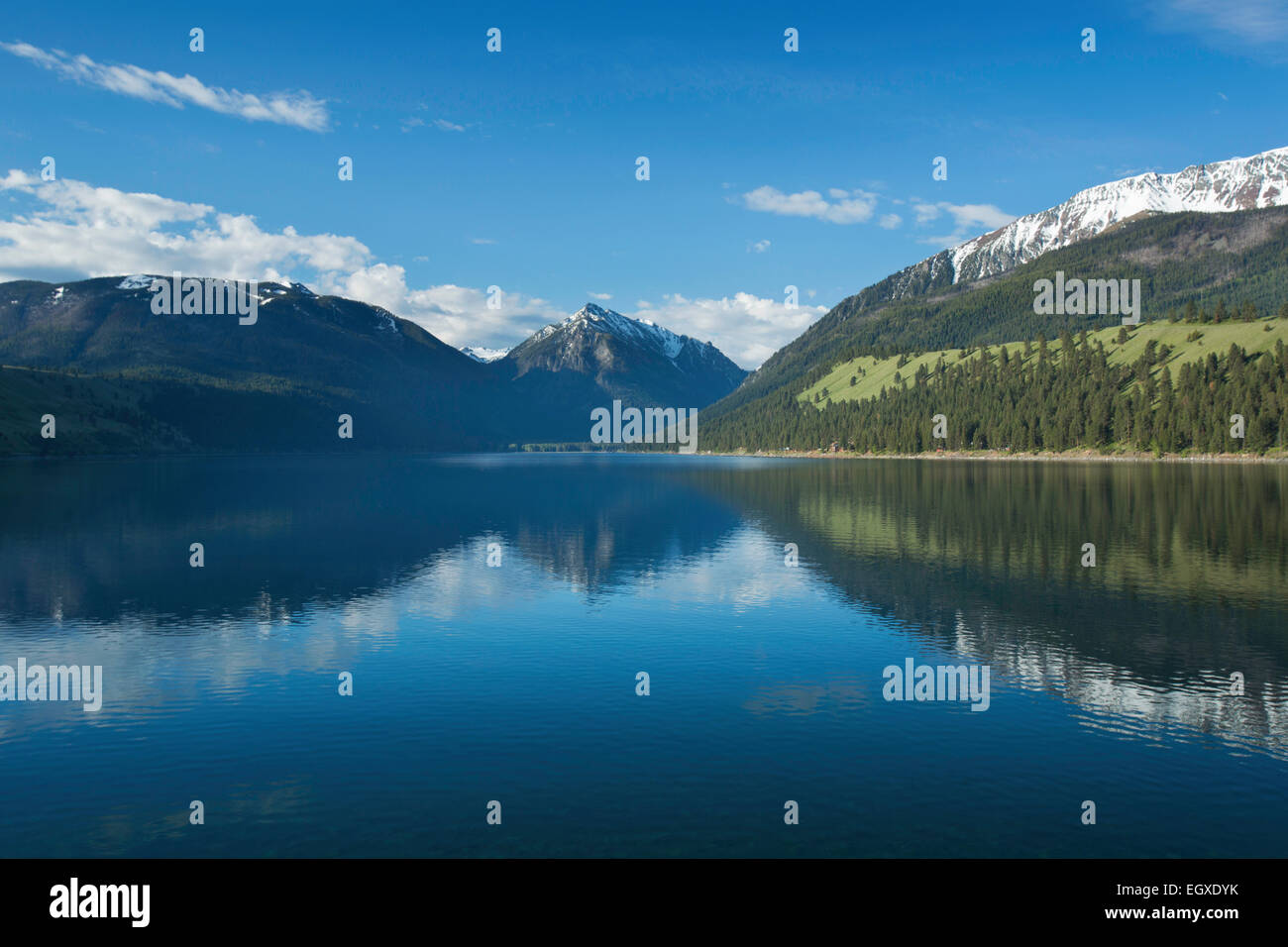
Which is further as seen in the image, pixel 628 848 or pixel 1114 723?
pixel 1114 723

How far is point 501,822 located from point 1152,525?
83.2 m

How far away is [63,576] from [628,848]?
193ft

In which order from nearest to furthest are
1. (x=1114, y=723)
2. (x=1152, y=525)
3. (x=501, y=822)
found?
(x=501, y=822) → (x=1114, y=723) → (x=1152, y=525)

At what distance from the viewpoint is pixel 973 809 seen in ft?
73.3

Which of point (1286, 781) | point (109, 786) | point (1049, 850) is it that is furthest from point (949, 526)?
point (109, 786)

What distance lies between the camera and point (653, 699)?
107ft

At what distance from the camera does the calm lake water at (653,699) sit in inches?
847

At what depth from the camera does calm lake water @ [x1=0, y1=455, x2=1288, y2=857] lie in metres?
21.5

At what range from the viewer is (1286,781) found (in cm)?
2378

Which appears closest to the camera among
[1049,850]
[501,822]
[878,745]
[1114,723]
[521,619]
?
[1049,850]
